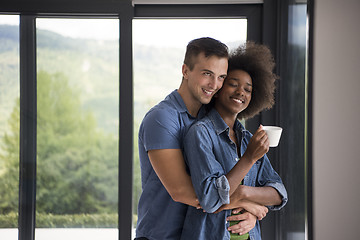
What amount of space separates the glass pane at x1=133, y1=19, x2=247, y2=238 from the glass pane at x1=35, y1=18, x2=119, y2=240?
0.14m

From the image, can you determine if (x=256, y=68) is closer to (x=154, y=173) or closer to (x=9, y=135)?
(x=154, y=173)

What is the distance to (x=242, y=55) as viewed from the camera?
166 cm

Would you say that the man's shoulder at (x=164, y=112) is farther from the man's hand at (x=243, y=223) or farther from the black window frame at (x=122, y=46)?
the black window frame at (x=122, y=46)

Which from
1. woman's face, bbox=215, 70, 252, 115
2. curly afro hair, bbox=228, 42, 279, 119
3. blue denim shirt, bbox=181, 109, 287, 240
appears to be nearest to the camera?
blue denim shirt, bbox=181, 109, 287, 240

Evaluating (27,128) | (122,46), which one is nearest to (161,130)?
(122,46)

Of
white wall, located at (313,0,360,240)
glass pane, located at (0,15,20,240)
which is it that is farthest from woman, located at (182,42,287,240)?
glass pane, located at (0,15,20,240)

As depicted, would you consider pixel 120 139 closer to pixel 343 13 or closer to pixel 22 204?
pixel 22 204

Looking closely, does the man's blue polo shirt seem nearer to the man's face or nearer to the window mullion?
the man's face

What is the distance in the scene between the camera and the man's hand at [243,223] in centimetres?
142

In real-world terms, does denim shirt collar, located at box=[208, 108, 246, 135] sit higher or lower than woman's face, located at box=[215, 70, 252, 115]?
lower

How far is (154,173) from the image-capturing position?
4.96 feet

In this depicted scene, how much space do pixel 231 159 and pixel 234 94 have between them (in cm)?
26

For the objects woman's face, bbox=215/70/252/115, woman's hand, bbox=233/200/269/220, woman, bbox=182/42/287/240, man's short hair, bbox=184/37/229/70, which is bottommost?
woman's hand, bbox=233/200/269/220

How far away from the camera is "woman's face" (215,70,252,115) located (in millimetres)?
1515
